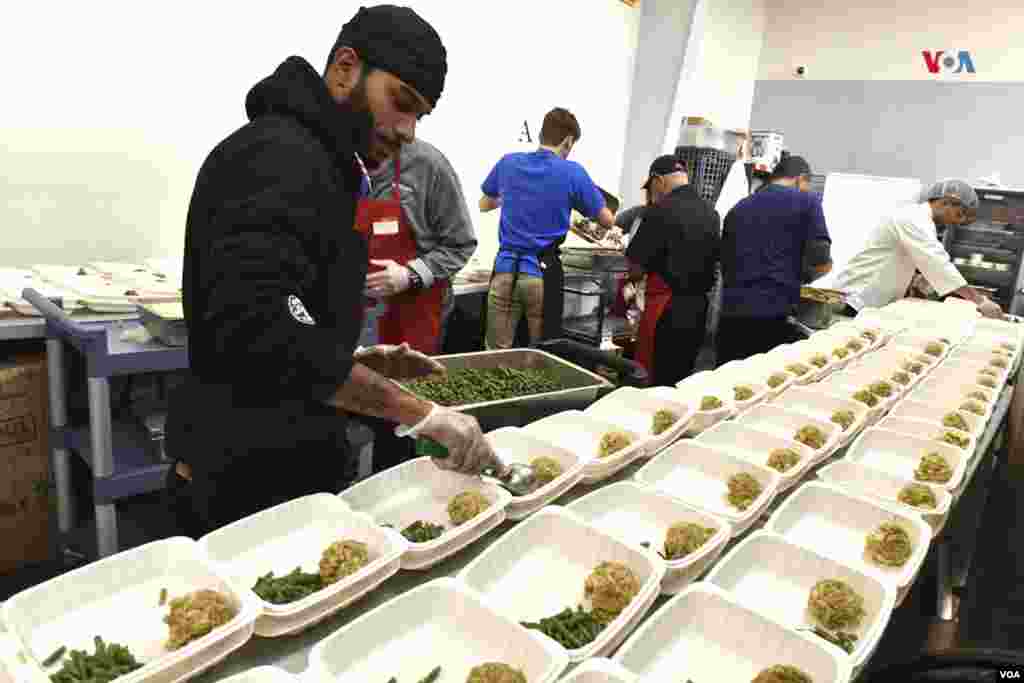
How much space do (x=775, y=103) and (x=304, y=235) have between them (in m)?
7.51

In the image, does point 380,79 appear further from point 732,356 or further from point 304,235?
point 732,356

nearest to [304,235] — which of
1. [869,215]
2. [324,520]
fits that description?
[324,520]

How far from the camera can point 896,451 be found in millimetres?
1891

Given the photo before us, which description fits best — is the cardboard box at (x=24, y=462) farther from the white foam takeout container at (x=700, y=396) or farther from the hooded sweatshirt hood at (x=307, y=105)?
the white foam takeout container at (x=700, y=396)

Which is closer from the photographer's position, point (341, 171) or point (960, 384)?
point (341, 171)

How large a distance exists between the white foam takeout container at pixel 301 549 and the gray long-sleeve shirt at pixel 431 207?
182cm

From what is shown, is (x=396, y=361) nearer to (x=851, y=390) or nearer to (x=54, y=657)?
(x=54, y=657)

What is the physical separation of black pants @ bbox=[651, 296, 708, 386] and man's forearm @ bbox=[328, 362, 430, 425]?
2946 mm

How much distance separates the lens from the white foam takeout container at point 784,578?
120cm

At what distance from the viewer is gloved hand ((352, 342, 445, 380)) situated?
5.65 feet

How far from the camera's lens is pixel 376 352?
1.72 meters

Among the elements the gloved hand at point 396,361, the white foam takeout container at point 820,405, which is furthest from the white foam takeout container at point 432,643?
the white foam takeout container at point 820,405

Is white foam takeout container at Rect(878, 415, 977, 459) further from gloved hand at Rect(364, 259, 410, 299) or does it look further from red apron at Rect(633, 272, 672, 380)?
red apron at Rect(633, 272, 672, 380)
